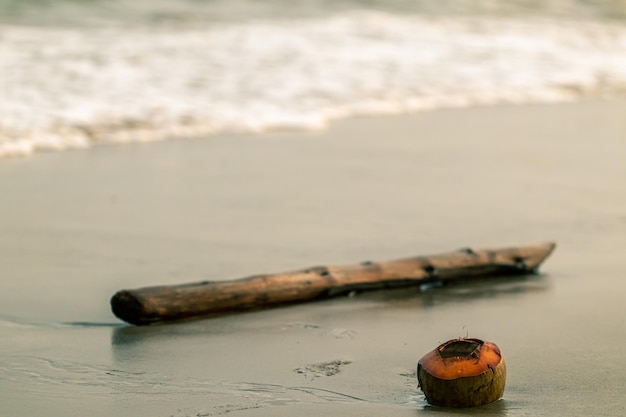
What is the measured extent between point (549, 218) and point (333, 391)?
3148 mm

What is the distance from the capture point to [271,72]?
11.9m

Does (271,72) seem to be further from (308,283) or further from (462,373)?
(462,373)

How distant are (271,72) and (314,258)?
19.8ft

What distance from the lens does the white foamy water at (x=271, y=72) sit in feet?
32.3

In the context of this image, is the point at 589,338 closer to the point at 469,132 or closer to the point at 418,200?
the point at 418,200

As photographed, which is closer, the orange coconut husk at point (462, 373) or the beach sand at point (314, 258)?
the orange coconut husk at point (462, 373)

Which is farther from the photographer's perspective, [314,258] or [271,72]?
[271,72]

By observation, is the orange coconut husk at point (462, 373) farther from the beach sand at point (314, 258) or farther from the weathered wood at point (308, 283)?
the weathered wood at point (308, 283)

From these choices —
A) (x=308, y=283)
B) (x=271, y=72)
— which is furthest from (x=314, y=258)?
(x=271, y=72)

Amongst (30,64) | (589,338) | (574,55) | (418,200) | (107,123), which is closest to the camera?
(589,338)

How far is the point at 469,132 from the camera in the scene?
975 centimetres

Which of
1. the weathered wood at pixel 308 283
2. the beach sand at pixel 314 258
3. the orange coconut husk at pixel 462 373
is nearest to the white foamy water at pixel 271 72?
the beach sand at pixel 314 258

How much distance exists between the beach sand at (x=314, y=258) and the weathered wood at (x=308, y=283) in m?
0.07

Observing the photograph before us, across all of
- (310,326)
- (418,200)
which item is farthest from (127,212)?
(310,326)
